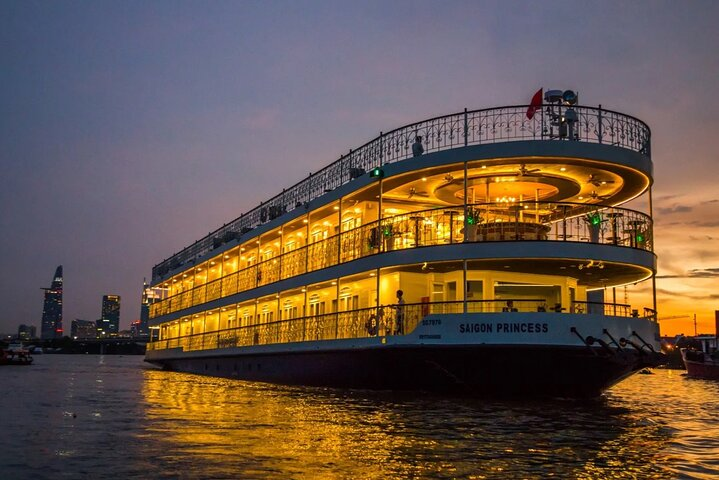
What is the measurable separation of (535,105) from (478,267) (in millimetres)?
5066

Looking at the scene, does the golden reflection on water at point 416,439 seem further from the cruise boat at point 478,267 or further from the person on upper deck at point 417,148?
the person on upper deck at point 417,148

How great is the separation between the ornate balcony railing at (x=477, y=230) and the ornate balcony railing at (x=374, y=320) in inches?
76.7

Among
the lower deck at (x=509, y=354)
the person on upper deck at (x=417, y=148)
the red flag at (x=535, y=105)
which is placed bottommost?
the lower deck at (x=509, y=354)

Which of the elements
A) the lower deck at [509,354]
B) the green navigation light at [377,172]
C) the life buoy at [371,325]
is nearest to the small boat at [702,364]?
the lower deck at [509,354]

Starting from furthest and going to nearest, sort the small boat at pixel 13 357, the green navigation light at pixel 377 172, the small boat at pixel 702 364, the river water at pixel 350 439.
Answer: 1. the small boat at pixel 13 357
2. the small boat at pixel 702 364
3. the green navigation light at pixel 377 172
4. the river water at pixel 350 439

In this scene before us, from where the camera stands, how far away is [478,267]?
22.2 meters

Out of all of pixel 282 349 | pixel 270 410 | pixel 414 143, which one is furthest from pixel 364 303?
pixel 270 410

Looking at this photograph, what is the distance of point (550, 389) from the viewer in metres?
19.6

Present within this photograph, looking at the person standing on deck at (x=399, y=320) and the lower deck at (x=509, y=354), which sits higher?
the person standing on deck at (x=399, y=320)

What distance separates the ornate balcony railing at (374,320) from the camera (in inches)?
848

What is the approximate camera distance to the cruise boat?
19.4m

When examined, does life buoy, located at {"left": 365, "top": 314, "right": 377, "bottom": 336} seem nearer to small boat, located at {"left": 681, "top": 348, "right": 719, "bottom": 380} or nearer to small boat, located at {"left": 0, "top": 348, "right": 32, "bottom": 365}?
small boat, located at {"left": 681, "top": 348, "right": 719, "bottom": 380}

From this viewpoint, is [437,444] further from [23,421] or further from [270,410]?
[23,421]

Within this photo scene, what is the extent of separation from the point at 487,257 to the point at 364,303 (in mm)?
7621
